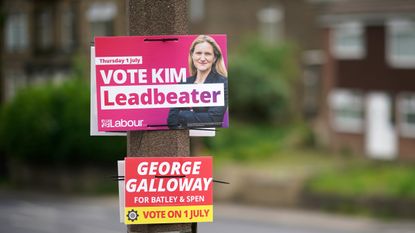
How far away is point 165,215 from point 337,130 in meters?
35.7

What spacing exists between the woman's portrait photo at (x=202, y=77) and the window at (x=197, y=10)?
41.7 m

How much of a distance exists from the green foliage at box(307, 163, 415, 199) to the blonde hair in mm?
25970

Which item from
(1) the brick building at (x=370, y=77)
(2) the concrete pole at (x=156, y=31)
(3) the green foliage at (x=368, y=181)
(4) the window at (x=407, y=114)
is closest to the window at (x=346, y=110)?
(1) the brick building at (x=370, y=77)

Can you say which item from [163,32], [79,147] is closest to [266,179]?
[79,147]

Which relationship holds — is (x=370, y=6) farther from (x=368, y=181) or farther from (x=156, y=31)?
(x=156, y=31)

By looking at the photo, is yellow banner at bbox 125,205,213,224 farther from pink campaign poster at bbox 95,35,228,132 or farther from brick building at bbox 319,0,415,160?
brick building at bbox 319,0,415,160

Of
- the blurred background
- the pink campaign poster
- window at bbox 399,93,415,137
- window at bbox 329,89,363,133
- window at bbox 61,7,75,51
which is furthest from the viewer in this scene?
window at bbox 61,7,75,51

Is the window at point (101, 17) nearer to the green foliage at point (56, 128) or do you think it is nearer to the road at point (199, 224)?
the green foliage at point (56, 128)

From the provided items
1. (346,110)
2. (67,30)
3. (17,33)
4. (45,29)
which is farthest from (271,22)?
(17,33)

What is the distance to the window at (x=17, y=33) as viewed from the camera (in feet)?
178

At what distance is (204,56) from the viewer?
22.1 feet

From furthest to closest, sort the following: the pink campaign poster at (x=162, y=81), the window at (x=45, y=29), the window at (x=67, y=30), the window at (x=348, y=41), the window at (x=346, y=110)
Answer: the window at (x=45, y=29) → the window at (x=67, y=30) → the window at (x=346, y=110) → the window at (x=348, y=41) → the pink campaign poster at (x=162, y=81)

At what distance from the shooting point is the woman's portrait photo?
6.72 m

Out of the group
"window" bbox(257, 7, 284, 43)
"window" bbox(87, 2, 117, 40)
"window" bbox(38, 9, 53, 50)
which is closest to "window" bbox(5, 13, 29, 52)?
"window" bbox(38, 9, 53, 50)
